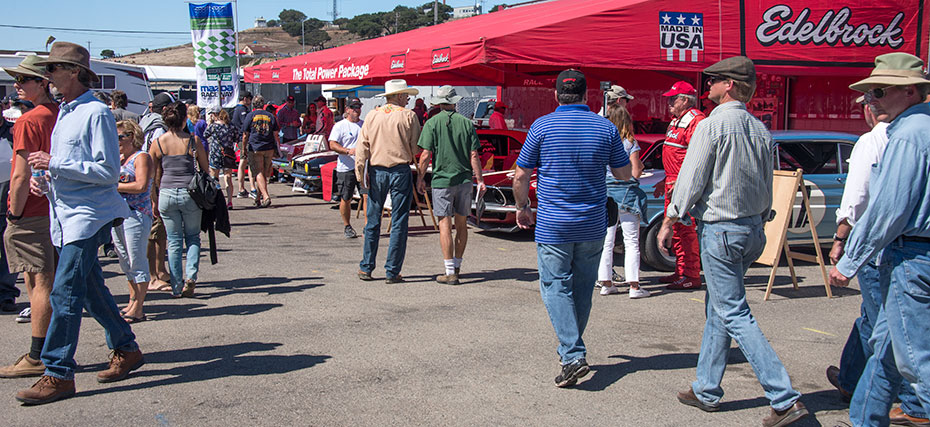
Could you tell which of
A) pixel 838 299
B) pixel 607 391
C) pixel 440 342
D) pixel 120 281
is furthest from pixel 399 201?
pixel 838 299

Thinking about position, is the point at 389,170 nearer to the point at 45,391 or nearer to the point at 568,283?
the point at 568,283

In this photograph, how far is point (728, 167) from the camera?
13.0 feet

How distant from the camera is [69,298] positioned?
4242 millimetres

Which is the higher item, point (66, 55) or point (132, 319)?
point (66, 55)

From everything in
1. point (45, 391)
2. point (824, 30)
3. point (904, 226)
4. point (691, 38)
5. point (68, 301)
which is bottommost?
point (45, 391)

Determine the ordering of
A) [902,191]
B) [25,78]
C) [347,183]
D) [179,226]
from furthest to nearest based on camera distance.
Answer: [347,183] → [179,226] → [25,78] → [902,191]

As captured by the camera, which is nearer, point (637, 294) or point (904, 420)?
point (904, 420)

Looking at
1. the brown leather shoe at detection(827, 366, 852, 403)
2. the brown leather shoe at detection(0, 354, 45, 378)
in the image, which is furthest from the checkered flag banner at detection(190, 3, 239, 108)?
the brown leather shoe at detection(827, 366, 852, 403)

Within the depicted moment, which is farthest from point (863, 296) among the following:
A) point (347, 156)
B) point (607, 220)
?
point (347, 156)

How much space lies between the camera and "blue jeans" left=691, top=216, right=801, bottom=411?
152 inches

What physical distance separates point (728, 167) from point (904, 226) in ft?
3.10

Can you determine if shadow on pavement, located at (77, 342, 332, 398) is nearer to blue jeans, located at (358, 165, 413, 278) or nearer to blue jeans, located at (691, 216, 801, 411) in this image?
blue jeans, located at (358, 165, 413, 278)

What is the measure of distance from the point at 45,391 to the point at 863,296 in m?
4.43

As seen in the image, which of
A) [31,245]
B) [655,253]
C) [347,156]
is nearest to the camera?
[31,245]
